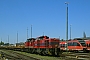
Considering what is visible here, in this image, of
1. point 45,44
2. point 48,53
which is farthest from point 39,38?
point 48,53

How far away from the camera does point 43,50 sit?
38.5 metres

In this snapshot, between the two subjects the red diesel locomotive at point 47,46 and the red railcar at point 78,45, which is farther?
the red railcar at point 78,45

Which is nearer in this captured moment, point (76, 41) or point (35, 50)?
point (35, 50)

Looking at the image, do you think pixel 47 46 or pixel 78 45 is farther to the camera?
pixel 78 45

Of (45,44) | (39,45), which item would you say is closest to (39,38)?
(39,45)

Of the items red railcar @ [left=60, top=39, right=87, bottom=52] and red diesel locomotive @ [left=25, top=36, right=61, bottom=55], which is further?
red railcar @ [left=60, top=39, right=87, bottom=52]

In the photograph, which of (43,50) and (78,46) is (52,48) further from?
(78,46)

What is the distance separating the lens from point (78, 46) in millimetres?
55719

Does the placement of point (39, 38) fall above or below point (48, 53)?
above

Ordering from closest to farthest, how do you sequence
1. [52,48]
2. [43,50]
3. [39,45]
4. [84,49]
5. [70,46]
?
[52,48], [43,50], [39,45], [84,49], [70,46]

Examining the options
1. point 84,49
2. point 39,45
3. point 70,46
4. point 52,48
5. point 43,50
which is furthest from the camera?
point 70,46

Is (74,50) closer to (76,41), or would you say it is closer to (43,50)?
(76,41)

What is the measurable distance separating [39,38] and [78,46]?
54.6 feet

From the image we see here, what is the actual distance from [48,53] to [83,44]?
2148 cm
